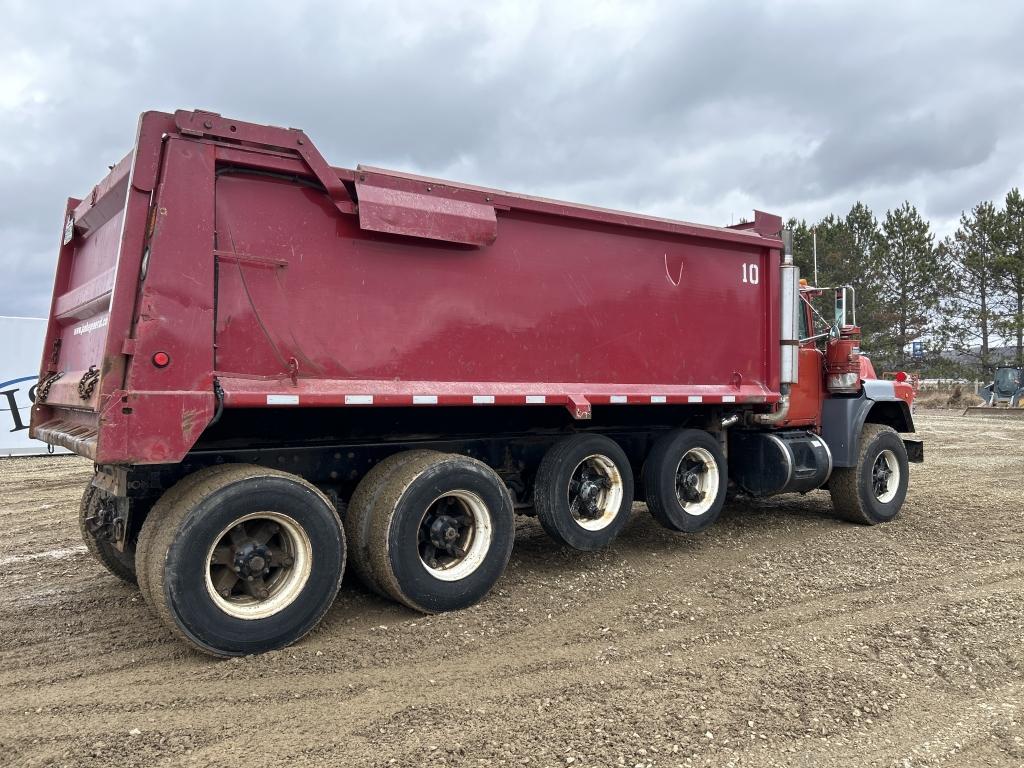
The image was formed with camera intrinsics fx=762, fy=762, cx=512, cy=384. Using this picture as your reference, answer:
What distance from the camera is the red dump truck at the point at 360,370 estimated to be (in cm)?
419

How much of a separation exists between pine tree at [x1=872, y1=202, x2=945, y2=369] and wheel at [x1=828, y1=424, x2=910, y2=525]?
33.1 metres

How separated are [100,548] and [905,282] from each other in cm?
4093

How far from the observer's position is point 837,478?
8.04 meters

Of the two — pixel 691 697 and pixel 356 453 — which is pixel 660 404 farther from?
pixel 691 697

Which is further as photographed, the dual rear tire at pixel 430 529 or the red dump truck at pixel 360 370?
the dual rear tire at pixel 430 529

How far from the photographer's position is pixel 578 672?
4082 mm

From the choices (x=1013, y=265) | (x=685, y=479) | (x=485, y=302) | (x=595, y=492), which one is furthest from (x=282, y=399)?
(x=1013, y=265)

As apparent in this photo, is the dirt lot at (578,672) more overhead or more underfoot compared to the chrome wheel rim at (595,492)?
more underfoot

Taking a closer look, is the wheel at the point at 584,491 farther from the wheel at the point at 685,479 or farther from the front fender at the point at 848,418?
the front fender at the point at 848,418

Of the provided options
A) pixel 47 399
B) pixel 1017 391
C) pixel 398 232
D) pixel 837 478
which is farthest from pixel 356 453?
pixel 1017 391

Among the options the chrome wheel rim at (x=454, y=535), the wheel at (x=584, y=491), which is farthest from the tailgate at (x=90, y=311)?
the wheel at (x=584, y=491)

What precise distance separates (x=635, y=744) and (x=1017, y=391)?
3373 cm

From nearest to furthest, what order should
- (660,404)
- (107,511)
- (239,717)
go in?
(239,717) < (107,511) < (660,404)

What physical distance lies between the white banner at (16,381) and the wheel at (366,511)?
11.9 m
